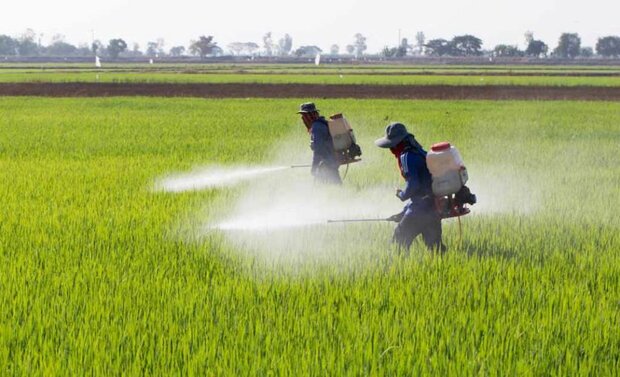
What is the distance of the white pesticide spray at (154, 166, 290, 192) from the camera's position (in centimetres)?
1312

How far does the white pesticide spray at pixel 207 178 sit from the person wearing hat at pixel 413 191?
191 inches

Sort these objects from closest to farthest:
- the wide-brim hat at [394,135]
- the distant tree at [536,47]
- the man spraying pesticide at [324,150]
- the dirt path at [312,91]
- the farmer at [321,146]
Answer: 1. the wide-brim hat at [394,135]
2. the man spraying pesticide at [324,150]
3. the farmer at [321,146]
4. the dirt path at [312,91]
5. the distant tree at [536,47]

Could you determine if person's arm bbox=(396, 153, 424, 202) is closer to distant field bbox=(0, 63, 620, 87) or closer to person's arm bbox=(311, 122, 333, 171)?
person's arm bbox=(311, 122, 333, 171)

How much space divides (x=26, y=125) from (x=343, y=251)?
18.9 meters

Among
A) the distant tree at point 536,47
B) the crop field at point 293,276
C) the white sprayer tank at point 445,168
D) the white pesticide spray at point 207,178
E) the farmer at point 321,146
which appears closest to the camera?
the crop field at point 293,276

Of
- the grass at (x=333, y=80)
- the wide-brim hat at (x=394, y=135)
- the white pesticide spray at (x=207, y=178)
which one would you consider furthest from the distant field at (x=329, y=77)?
the wide-brim hat at (x=394, y=135)

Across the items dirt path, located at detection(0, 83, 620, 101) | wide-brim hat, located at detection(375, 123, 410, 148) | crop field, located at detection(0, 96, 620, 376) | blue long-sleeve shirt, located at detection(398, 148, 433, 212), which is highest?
wide-brim hat, located at detection(375, 123, 410, 148)

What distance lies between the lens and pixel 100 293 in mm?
6617

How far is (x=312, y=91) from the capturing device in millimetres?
46594

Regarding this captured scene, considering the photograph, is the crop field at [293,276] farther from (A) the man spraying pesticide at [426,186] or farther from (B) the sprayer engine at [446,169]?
(B) the sprayer engine at [446,169]

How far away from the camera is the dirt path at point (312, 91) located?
43656 mm

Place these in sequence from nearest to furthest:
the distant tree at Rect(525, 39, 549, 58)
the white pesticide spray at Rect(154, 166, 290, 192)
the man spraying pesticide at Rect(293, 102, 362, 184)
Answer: the man spraying pesticide at Rect(293, 102, 362, 184), the white pesticide spray at Rect(154, 166, 290, 192), the distant tree at Rect(525, 39, 549, 58)

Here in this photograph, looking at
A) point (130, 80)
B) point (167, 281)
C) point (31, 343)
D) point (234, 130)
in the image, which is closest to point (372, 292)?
point (167, 281)

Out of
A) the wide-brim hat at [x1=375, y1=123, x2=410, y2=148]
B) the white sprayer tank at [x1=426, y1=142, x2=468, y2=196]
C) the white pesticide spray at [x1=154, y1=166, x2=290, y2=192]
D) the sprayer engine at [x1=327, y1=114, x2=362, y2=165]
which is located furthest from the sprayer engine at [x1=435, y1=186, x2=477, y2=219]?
the white pesticide spray at [x1=154, y1=166, x2=290, y2=192]
